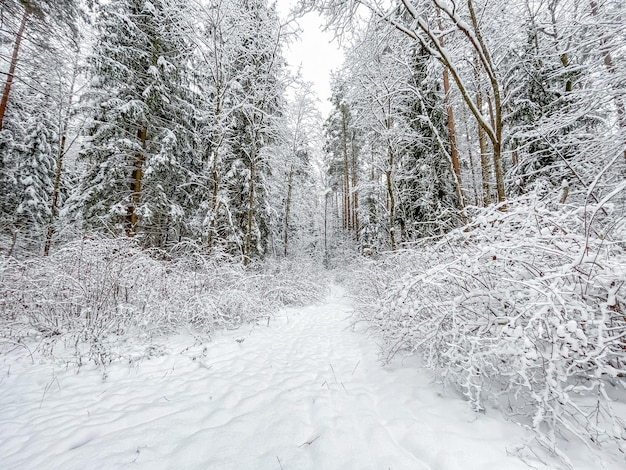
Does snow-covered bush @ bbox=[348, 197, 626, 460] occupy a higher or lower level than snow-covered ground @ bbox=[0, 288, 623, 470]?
higher

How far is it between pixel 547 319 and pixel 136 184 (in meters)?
9.94

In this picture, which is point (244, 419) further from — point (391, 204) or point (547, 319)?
point (391, 204)

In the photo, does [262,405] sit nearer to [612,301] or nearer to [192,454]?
[192,454]

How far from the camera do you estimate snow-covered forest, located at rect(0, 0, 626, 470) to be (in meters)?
1.48

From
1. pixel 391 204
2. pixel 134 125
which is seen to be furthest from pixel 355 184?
pixel 134 125

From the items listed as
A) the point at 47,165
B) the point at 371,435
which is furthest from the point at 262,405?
the point at 47,165

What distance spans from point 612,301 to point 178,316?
481cm

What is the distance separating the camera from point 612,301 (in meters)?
1.23

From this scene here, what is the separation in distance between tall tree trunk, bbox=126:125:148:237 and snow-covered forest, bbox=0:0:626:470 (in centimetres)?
8

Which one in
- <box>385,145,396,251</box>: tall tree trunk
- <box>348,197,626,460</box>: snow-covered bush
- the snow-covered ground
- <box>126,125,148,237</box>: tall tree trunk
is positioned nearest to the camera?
<box>348,197,626,460</box>: snow-covered bush

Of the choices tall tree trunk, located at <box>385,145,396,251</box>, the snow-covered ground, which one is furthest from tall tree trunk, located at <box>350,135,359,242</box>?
the snow-covered ground

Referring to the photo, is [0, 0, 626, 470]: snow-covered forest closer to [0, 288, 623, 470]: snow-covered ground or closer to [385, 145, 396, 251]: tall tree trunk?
[0, 288, 623, 470]: snow-covered ground

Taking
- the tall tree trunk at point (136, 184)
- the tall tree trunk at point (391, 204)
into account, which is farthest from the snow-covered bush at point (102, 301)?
the tall tree trunk at point (391, 204)

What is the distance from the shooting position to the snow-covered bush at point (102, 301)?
10.4 ft
